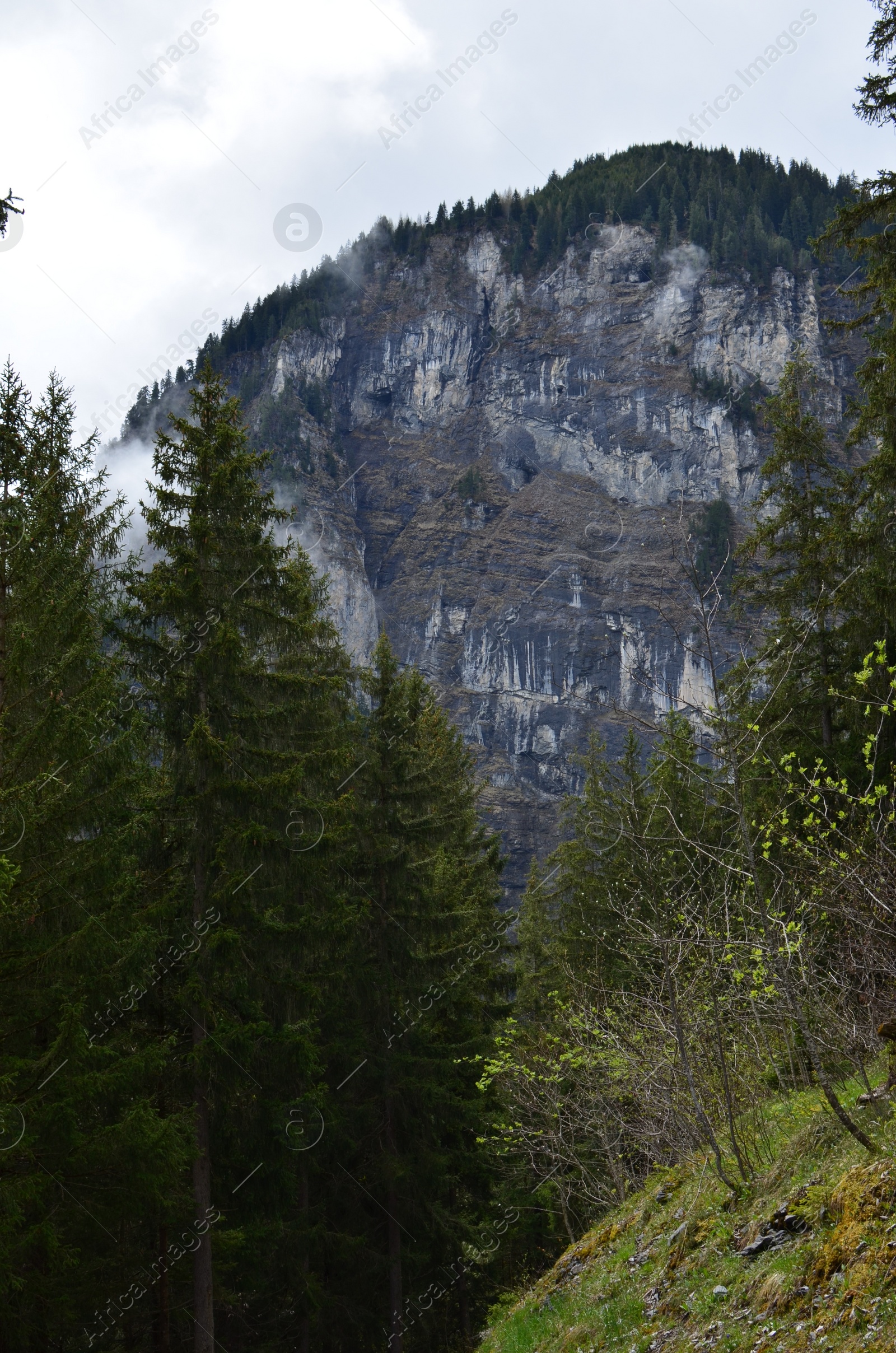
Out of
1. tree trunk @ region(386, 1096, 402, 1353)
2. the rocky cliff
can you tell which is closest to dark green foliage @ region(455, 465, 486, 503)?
the rocky cliff

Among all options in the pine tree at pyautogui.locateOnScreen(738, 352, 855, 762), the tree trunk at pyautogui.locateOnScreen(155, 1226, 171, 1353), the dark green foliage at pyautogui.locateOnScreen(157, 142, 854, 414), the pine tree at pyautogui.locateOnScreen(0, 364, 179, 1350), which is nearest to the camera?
Result: the pine tree at pyautogui.locateOnScreen(0, 364, 179, 1350)

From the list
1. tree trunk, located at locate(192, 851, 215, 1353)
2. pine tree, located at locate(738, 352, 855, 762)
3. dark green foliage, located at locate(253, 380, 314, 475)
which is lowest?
tree trunk, located at locate(192, 851, 215, 1353)

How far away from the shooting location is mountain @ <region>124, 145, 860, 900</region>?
107875 mm

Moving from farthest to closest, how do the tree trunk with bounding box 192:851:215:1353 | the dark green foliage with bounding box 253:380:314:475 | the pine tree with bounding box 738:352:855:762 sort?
the dark green foliage with bounding box 253:380:314:475 → the pine tree with bounding box 738:352:855:762 → the tree trunk with bounding box 192:851:215:1353

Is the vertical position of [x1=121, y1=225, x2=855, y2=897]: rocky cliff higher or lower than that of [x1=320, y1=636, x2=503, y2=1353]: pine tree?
higher

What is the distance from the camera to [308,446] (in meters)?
128

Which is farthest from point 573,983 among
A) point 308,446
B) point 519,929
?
point 308,446

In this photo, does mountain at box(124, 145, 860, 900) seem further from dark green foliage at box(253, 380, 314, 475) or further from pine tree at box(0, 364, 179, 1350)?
pine tree at box(0, 364, 179, 1350)

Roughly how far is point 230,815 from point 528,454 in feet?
394

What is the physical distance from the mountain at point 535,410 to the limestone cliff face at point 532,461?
0.33 meters

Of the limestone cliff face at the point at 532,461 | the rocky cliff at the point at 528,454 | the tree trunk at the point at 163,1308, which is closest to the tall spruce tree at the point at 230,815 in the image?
the tree trunk at the point at 163,1308

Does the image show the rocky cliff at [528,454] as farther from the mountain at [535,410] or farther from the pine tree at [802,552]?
the pine tree at [802,552]

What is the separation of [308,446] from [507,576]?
34802 mm

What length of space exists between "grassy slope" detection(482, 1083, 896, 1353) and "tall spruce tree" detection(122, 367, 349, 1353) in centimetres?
368
